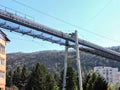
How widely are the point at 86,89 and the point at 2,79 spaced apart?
1998 cm

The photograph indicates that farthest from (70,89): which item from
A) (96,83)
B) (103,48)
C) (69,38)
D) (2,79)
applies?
(69,38)

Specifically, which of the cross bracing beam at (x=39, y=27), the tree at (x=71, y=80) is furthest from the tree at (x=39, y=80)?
the cross bracing beam at (x=39, y=27)

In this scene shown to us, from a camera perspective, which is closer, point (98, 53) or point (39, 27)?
point (39, 27)

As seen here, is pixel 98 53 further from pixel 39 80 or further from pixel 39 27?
pixel 39 80

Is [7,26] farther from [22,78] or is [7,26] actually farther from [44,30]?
[22,78]

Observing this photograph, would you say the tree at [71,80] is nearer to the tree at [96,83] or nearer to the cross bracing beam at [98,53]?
the tree at [96,83]

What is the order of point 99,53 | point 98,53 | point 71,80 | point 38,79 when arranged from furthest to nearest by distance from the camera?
point 38,79 → point 71,80 → point 99,53 → point 98,53

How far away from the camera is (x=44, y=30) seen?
4656cm

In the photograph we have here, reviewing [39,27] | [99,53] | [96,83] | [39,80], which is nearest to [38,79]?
[39,80]

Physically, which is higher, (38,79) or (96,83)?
(38,79)

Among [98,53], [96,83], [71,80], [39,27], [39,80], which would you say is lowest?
[96,83]

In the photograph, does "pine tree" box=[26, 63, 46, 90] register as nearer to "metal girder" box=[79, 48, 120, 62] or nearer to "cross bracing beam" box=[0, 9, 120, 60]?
"metal girder" box=[79, 48, 120, 62]

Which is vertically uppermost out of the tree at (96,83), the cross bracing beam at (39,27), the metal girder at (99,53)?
the cross bracing beam at (39,27)

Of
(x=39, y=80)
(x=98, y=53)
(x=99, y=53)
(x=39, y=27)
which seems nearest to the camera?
(x=39, y=27)
